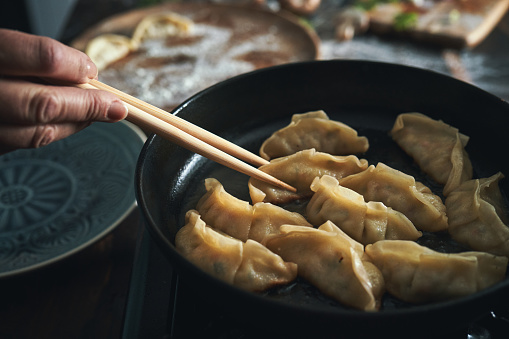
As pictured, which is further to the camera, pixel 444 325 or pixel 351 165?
pixel 351 165

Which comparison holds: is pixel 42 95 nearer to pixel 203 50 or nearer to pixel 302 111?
pixel 302 111

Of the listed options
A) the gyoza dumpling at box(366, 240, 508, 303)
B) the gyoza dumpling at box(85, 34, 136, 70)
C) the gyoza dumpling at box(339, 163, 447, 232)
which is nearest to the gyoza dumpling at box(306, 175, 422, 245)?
the gyoza dumpling at box(339, 163, 447, 232)

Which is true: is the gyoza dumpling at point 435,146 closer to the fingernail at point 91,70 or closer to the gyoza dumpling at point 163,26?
A: the fingernail at point 91,70

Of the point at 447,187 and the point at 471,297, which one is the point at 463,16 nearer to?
the point at 447,187

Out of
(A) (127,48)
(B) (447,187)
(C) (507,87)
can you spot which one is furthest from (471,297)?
(A) (127,48)

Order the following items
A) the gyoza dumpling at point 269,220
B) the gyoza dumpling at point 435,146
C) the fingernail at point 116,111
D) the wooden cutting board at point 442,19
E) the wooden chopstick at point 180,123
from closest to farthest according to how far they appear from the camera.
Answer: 1. the fingernail at point 116,111
2. the wooden chopstick at point 180,123
3. the gyoza dumpling at point 269,220
4. the gyoza dumpling at point 435,146
5. the wooden cutting board at point 442,19

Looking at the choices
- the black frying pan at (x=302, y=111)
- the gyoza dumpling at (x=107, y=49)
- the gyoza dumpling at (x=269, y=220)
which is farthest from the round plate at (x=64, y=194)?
the gyoza dumpling at (x=107, y=49)

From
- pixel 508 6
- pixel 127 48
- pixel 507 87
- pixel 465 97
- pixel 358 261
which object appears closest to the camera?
pixel 358 261
